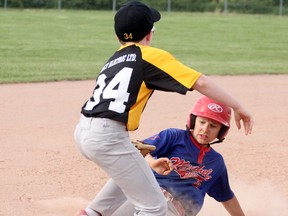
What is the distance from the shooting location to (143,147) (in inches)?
158

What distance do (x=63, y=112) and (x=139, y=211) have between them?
5.11 meters

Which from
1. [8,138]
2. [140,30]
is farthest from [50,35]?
[140,30]

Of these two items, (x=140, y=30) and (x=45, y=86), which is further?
(x=45, y=86)

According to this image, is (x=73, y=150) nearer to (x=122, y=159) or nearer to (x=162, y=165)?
(x=162, y=165)

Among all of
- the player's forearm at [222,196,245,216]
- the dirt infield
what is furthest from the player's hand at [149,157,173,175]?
the dirt infield

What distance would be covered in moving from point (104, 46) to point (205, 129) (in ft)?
47.0

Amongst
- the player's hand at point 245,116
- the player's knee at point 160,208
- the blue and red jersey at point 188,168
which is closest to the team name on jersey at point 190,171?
the blue and red jersey at point 188,168

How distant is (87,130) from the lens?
367 cm

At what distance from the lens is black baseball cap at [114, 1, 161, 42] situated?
372 centimetres

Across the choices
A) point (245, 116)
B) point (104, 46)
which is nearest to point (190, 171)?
point (245, 116)

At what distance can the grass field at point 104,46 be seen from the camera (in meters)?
13.4

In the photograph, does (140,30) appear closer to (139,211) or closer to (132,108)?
(132,108)

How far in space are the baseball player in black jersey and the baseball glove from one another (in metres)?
0.22

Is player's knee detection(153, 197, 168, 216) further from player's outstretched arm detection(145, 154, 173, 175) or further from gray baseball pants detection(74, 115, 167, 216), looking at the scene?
player's outstretched arm detection(145, 154, 173, 175)
